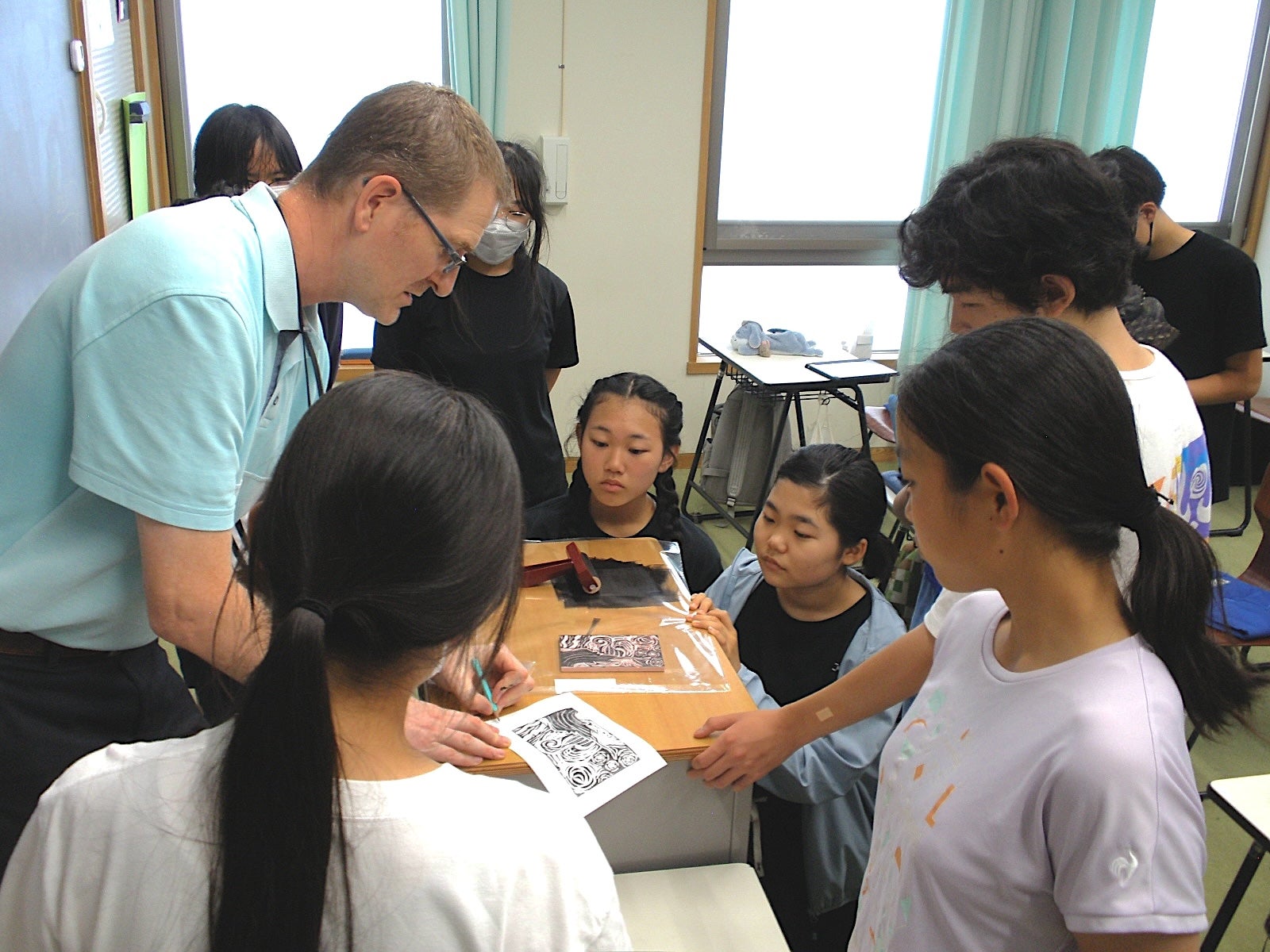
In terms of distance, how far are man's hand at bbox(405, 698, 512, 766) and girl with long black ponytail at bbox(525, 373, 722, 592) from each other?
0.93 m

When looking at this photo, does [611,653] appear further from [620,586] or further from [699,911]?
[699,911]

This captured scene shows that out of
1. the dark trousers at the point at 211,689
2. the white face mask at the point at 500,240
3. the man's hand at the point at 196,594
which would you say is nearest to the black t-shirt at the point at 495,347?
the white face mask at the point at 500,240

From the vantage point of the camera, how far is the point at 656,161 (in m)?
4.37

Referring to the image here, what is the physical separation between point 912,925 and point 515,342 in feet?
5.74

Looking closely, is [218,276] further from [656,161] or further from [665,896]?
[656,161]

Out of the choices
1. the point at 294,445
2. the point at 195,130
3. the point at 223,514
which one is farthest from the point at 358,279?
the point at 195,130

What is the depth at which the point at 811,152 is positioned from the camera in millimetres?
4633

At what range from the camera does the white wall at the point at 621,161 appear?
4102 millimetres

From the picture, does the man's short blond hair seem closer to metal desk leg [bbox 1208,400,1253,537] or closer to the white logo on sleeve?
the white logo on sleeve

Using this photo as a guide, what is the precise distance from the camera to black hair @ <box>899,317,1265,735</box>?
81cm

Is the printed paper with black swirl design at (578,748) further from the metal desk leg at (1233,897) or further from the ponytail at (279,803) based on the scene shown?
the metal desk leg at (1233,897)

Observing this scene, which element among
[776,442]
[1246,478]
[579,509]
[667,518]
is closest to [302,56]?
[776,442]

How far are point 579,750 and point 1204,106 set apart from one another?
5329mm

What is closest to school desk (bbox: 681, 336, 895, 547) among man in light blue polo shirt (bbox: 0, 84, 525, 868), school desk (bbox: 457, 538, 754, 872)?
school desk (bbox: 457, 538, 754, 872)
